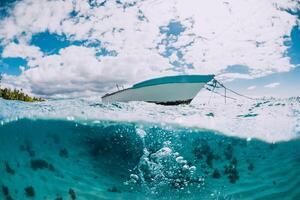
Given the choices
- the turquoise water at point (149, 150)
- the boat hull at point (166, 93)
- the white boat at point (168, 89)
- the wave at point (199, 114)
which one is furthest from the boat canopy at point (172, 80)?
the wave at point (199, 114)

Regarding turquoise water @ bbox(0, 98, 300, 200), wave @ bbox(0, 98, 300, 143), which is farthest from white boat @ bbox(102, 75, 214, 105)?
wave @ bbox(0, 98, 300, 143)

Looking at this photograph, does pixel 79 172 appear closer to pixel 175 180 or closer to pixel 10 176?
pixel 10 176

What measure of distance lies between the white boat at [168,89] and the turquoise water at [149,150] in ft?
3.15

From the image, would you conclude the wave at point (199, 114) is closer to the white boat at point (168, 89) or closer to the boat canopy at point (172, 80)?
the white boat at point (168, 89)

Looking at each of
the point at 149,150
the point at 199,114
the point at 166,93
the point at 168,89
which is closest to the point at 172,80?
the point at 168,89

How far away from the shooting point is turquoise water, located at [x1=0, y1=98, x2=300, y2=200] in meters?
13.8

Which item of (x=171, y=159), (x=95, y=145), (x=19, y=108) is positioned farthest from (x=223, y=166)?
(x=19, y=108)

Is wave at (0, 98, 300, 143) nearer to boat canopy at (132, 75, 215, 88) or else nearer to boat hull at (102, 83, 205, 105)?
boat hull at (102, 83, 205, 105)

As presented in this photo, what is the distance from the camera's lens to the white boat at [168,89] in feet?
53.0

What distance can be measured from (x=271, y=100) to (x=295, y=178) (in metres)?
6.07

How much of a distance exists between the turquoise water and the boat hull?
2.93 feet

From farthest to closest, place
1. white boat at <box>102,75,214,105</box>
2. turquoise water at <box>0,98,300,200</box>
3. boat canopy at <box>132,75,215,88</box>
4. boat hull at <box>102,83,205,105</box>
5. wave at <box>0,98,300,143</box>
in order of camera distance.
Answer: boat hull at <box>102,83,205,105</box>
white boat at <box>102,75,214,105</box>
boat canopy at <box>132,75,215,88</box>
turquoise water at <box>0,98,300,200</box>
wave at <box>0,98,300,143</box>

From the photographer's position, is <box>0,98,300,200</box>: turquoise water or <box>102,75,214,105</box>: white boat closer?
<box>0,98,300,200</box>: turquoise water

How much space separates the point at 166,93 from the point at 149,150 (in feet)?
12.0
